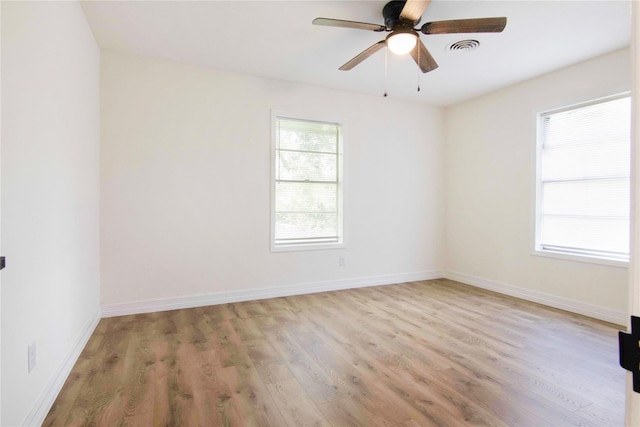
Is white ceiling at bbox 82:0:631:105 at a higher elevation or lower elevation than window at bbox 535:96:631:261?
higher

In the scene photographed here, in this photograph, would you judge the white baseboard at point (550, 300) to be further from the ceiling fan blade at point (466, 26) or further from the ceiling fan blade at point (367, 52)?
the ceiling fan blade at point (367, 52)

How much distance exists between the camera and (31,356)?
1.72m

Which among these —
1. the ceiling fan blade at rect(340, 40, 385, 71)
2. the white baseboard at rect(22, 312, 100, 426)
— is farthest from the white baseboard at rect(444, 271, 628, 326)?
the white baseboard at rect(22, 312, 100, 426)

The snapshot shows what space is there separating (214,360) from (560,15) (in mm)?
3908

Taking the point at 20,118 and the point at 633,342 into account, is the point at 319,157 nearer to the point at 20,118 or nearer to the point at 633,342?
the point at 20,118

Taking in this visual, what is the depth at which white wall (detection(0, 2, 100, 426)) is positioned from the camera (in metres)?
1.53

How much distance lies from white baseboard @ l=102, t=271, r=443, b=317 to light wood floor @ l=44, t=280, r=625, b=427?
0.45ft

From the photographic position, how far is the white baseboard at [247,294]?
3.47 meters

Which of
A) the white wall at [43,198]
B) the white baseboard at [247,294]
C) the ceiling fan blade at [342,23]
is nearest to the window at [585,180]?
the white baseboard at [247,294]

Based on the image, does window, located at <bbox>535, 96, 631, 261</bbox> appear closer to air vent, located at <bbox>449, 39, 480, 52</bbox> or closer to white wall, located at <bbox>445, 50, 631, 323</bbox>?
white wall, located at <bbox>445, 50, 631, 323</bbox>

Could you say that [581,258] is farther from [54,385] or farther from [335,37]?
[54,385]

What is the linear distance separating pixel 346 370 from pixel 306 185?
262 centimetres

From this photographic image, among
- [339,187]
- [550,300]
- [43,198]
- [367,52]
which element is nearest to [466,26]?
[367,52]

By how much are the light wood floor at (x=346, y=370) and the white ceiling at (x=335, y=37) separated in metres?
2.74
